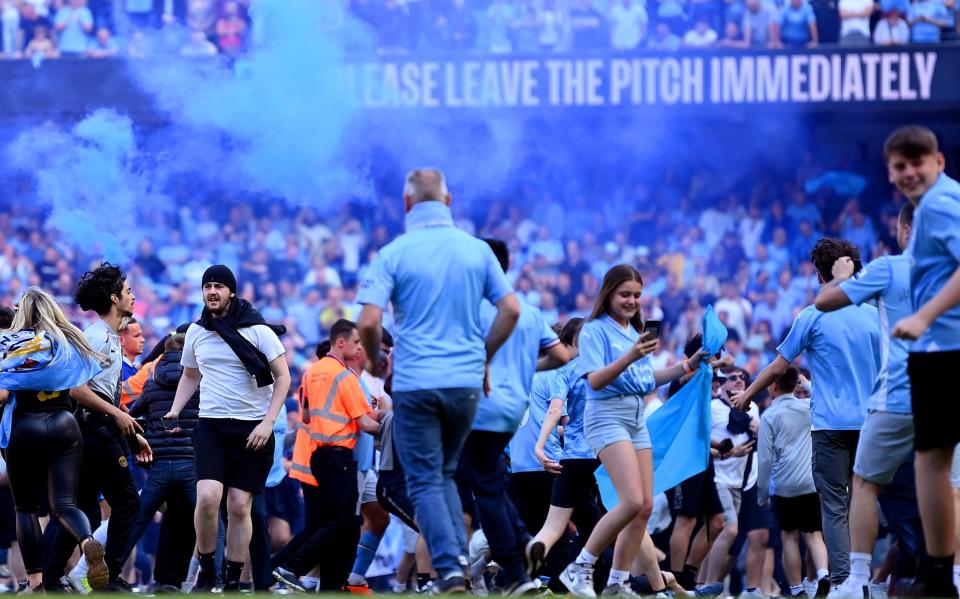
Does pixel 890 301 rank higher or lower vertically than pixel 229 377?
higher

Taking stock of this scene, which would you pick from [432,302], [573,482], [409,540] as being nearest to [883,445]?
[432,302]

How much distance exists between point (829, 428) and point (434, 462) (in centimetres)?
299

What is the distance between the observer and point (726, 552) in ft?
37.4

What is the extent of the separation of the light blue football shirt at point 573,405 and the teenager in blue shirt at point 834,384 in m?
1.08

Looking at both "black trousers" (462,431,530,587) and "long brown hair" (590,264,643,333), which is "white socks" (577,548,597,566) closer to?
"black trousers" (462,431,530,587)

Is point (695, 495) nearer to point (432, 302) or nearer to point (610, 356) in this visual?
point (610, 356)

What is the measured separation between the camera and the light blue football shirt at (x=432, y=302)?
6.48 m

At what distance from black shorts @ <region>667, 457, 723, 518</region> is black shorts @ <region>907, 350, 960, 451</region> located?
520 centimetres

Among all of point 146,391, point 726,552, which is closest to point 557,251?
point 726,552

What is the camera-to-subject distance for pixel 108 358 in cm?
876

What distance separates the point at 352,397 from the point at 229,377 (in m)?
1.42

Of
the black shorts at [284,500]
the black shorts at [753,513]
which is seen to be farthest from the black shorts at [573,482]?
the black shorts at [284,500]

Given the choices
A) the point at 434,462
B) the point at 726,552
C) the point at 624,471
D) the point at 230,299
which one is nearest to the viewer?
the point at 434,462

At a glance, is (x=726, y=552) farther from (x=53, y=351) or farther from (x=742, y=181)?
(x=742, y=181)
